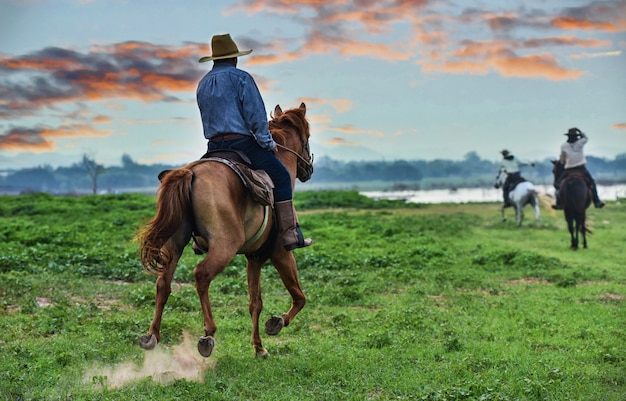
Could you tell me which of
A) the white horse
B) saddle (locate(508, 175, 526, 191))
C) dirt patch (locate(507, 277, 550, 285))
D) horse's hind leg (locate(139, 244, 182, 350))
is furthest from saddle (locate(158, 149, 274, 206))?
saddle (locate(508, 175, 526, 191))

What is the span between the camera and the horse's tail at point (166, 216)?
5758 millimetres

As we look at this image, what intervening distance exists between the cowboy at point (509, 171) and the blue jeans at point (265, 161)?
71.3ft

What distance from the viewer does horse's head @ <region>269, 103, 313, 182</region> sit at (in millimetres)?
7449

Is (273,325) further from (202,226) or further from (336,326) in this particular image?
(336,326)

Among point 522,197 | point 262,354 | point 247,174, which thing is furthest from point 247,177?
point 522,197

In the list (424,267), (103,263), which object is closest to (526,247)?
(424,267)

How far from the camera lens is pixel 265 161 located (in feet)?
21.9

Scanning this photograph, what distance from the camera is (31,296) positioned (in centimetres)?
1018

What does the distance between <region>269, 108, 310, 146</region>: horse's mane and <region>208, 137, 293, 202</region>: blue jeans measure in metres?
0.68

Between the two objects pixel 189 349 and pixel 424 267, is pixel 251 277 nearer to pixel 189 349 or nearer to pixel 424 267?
pixel 189 349

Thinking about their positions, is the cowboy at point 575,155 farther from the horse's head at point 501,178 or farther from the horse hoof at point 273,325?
the horse hoof at point 273,325

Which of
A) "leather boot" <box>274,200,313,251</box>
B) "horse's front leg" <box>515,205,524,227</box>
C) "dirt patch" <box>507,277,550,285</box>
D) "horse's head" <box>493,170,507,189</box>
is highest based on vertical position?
"horse's head" <box>493,170,507,189</box>

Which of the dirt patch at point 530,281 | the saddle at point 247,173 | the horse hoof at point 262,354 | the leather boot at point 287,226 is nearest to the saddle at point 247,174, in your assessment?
the saddle at point 247,173

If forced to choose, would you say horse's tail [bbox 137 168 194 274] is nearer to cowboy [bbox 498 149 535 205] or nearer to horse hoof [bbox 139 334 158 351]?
horse hoof [bbox 139 334 158 351]
